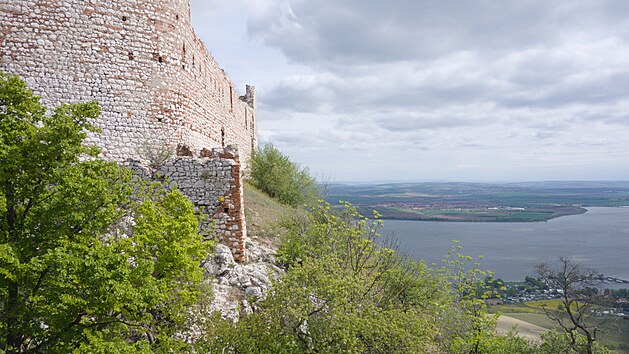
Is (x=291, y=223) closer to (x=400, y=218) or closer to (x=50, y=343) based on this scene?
(x=50, y=343)

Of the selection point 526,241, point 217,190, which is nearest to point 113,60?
point 217,190

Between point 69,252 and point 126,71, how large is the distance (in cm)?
897

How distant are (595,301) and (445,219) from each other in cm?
10516

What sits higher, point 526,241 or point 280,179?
point 280,179

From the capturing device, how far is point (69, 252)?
809cm

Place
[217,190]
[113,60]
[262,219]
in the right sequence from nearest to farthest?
[217,190] → [113,60] → [262,219]

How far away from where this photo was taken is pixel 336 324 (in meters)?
9.25

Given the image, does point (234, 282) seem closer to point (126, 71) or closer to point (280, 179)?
point (126, 71)

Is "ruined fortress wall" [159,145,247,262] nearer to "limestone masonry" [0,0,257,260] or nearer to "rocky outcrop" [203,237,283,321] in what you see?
"limestone masonry" [0,0,257,260]

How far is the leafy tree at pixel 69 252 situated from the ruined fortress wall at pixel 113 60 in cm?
532

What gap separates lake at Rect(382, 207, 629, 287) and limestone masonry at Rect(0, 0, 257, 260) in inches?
1717

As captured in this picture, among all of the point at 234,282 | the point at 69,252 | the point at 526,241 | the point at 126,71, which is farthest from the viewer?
the point at 526,241

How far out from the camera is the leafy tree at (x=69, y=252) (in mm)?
7629

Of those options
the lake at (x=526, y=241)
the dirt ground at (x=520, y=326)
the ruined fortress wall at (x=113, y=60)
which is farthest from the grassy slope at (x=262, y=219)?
the lake at (x=526, y=241)
